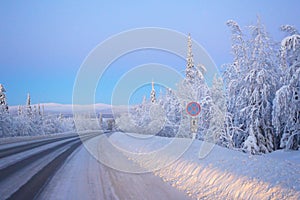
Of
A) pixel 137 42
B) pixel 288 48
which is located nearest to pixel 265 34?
pixel 288 48

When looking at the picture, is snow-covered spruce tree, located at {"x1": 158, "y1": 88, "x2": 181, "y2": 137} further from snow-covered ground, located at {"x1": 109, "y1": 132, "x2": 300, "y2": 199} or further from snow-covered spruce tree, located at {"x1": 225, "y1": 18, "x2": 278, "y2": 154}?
snow-covered ground, located at {"x1": 109, "y1": 132, "x2": 300, "y2": 199}

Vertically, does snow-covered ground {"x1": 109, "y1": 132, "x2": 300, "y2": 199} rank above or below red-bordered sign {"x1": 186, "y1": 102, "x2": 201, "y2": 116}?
below

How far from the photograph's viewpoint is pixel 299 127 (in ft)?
44.1

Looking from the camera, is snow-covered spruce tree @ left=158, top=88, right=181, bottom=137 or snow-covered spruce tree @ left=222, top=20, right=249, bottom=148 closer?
snow-covered spruce tree @ left=222, top=20, right=249, bottom=148

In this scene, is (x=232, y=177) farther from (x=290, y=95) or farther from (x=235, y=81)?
(x=235, y=81)

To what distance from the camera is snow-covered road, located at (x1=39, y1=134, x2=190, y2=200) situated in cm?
650

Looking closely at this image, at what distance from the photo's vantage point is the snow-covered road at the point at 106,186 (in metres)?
6.50

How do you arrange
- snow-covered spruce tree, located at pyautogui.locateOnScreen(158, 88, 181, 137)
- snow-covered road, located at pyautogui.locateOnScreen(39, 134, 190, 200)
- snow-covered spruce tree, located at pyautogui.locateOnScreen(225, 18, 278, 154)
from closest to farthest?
snow-covered road, located at pyautogui.locateOnScreen(39, 134, 190, 200), snow-covered spruce tree, located at pyautogui.locateOnScreen(225, 18, 278, 154), snow-covered spruce tree, located at pyautogui.locateOnScreen(158, 88, 181, 137)

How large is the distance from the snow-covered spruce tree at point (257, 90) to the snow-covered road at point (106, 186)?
30.0 feet

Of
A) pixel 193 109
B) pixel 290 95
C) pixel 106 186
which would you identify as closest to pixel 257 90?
pixel 290 95

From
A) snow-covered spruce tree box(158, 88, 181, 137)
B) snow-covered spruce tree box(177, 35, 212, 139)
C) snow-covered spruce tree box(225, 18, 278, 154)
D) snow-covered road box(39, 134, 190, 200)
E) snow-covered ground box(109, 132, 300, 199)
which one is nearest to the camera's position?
snow-covered ground box(109, 132, 300, 199)

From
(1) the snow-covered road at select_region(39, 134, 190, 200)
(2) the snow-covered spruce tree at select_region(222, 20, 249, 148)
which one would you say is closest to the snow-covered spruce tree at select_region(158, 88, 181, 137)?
(2) the snow-covered spruce tree at select_region(222, 20, 249, 148)

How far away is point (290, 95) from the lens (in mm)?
13305

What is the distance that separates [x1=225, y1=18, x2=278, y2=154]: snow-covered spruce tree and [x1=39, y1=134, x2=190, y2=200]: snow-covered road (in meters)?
9.13
